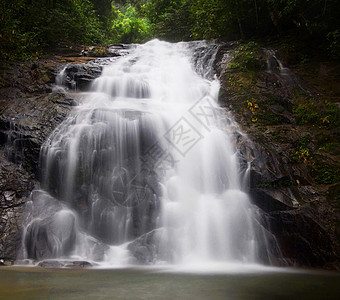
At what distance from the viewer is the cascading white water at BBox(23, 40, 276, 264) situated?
5355 millimetres

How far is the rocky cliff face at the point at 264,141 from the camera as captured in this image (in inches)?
210

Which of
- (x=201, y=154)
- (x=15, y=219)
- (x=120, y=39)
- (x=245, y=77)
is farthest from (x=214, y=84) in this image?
(x=120, y=39)

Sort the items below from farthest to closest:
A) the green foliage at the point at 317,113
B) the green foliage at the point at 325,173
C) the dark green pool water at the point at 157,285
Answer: the green foliage at the point at 317,113, the green foliage at the point at 325,173, the dark green pool water at the point at 157,285

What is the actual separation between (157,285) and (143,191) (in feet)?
9.60

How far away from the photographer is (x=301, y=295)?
3.04 metres

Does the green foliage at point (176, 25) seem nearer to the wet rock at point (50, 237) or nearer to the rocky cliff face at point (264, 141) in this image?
the rocky cliff face at point (264, 141)

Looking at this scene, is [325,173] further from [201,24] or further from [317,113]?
[201,24]

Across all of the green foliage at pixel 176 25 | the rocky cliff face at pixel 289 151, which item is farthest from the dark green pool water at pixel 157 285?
the green foliage at pixel 176 25

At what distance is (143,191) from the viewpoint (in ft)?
20.4

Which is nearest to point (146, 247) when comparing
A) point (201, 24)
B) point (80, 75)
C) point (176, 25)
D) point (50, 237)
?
point (50, 237)

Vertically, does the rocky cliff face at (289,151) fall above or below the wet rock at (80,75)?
below

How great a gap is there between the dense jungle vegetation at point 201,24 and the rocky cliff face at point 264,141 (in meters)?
1.39

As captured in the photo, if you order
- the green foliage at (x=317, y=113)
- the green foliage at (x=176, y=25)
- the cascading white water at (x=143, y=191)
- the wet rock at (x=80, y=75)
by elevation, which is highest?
the green foliage at (x=176, y=25)

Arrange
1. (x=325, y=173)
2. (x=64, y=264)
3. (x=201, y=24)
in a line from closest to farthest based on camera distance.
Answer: (x=64, y=264) < (x=325, y=173) < (x=201, y=24)
